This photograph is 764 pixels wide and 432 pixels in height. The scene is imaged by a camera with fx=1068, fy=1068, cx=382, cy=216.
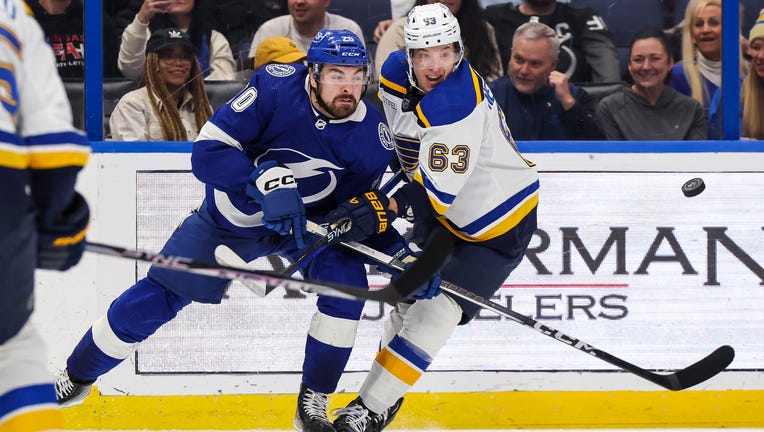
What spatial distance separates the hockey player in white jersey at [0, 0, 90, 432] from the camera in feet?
5.89

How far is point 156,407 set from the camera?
349cm

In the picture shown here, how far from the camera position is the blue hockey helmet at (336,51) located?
9.14 ft

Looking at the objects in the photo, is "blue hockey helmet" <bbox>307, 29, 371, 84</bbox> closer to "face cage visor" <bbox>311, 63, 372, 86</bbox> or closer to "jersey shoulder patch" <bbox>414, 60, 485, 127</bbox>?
"face cage visor" <bbox>311, 63, 372, 86</bbox>

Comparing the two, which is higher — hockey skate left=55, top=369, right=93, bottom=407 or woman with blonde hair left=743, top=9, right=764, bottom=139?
woman with blonde hair left=743, top=9, right=764, bottom=139

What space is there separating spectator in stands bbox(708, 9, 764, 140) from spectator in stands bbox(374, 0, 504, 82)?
75 cm

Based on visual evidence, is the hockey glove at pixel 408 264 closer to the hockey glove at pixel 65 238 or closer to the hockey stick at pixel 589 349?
the hockey stick at pixel 589 349

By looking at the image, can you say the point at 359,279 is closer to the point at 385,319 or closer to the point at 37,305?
the point at 385,319

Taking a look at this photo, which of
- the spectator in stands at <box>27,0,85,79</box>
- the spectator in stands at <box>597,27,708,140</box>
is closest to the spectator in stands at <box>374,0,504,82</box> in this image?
the spectator in stands at <box>597,27,708,140</box>

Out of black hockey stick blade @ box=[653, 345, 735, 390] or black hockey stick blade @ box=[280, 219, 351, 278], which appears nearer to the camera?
black hockey stick blade @ box=[280, 219, 351, 278]

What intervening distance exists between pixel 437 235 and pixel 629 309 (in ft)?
4.29

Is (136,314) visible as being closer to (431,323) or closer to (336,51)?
(431,323)

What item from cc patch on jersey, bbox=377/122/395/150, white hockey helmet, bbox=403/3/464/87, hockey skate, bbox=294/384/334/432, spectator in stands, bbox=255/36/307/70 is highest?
white hockey helmet, bbox=403/3/464/87

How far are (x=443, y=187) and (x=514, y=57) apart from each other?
102 cm

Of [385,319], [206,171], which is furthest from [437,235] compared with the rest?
[385,319]
